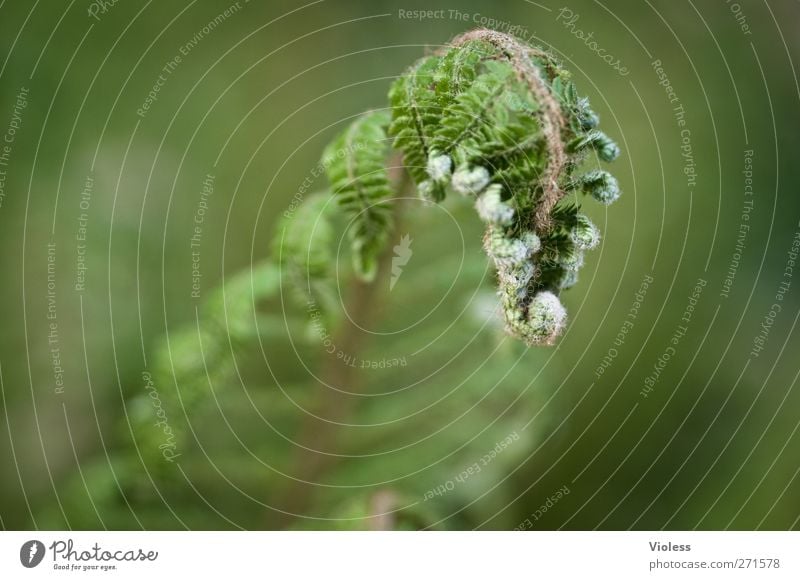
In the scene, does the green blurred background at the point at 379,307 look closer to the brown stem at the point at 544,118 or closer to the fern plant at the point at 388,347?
the fern plant at the point at 388,347

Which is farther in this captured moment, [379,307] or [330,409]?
[330,409]

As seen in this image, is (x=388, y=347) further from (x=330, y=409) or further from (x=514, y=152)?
(x=514, y=152)

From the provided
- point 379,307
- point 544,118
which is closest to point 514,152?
point 544,118

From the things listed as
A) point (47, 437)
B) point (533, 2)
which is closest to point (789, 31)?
point (533, 2)

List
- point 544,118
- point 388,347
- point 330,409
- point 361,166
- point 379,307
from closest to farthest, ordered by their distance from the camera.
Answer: point 544,118
point 361,166
point 379,307
point 330,409
point 388,347

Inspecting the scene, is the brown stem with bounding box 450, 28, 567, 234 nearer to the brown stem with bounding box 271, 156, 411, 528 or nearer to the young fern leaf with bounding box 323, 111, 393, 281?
the young fern leaf with bounding box 323, 111, 393, 281

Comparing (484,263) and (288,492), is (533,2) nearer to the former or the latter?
(484,263)
